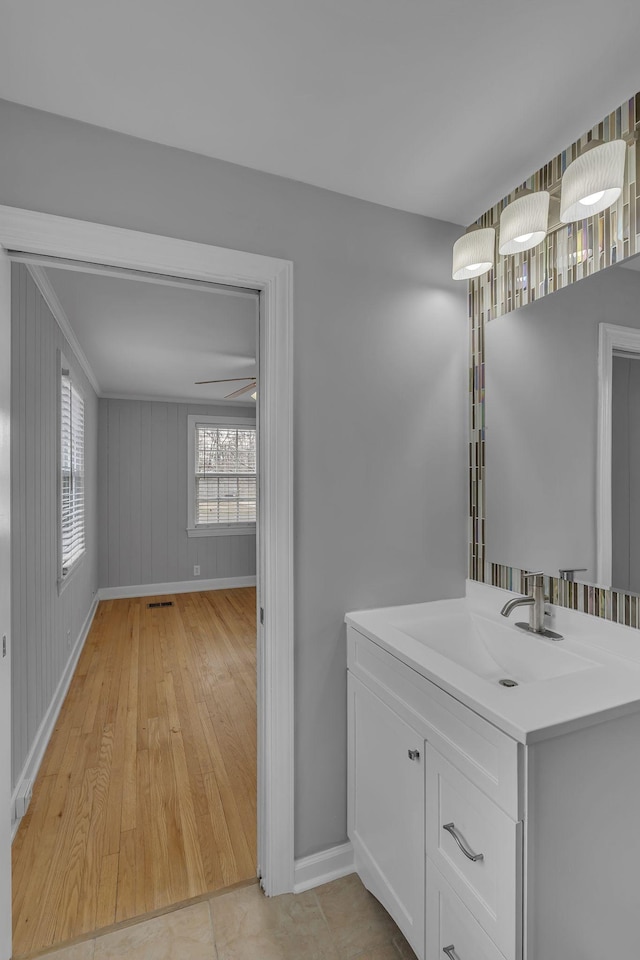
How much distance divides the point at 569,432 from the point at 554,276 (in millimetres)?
526

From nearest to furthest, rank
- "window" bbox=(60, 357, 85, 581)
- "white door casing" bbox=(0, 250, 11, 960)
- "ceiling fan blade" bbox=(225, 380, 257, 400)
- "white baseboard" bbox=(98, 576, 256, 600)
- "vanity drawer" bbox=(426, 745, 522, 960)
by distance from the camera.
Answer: "vanity drawer" bbox=(426, 745, 522, 960)
"white door casing" bbox=(0, 250, 11, 960)
"window" bbox=(60, 357, 85, 581)
"ceiling fan blade" bbox=(225, 380, 257, 400)
"white baseboard" bbox=(98, 576, 256, 600)

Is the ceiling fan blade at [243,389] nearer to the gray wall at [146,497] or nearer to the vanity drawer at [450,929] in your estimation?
the gray wall at [146,497]

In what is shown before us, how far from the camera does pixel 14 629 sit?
2070mm

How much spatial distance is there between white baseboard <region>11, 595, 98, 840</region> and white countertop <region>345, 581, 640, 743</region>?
65.9 inches

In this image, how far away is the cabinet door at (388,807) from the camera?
1.33 metres

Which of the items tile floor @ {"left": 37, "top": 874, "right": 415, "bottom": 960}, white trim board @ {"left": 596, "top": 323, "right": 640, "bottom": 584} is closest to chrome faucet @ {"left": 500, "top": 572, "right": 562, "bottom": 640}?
white trim board @ {"left": 596, "top": 323, "right": 640, "bottom": 584}

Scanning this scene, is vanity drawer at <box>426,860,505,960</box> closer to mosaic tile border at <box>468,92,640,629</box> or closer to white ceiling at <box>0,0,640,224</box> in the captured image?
mosaic tile border at <box>468,92,640,629</box>

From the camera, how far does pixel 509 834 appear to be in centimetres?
101

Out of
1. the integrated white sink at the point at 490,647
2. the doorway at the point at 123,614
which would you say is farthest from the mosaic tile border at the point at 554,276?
the doorway at the point at 123,614

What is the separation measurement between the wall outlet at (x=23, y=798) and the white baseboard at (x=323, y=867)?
4.04 ft

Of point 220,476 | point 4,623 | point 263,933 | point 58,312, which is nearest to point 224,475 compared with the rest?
point 220,476

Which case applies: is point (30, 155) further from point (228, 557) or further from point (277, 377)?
point (228, 557)

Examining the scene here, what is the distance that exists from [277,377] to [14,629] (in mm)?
1575

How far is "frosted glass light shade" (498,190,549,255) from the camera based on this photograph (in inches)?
59.2
